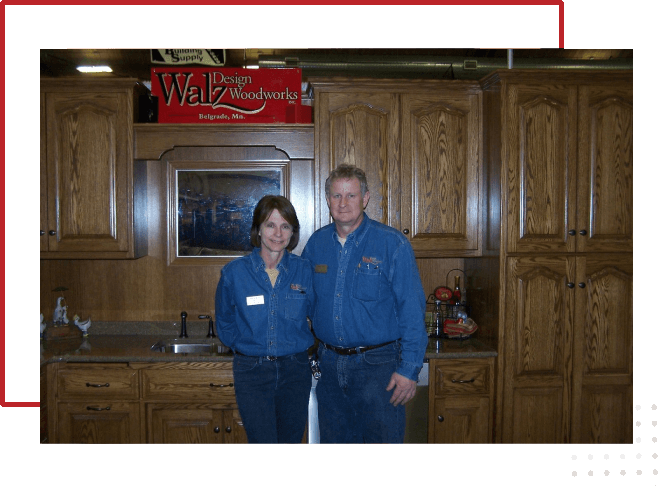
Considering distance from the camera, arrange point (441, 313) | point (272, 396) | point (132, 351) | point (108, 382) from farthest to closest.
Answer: point (441, 313) → point (132, 351) → point (108, 382) → point (272, 396)

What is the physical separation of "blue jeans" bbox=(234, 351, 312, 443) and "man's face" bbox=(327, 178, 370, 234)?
557mm

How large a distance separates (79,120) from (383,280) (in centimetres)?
171

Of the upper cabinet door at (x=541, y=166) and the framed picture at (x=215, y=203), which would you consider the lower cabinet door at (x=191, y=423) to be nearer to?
the framed picture at (x=215, y=203)

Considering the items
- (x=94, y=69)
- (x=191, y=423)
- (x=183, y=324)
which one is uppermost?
(x=94, y=69)

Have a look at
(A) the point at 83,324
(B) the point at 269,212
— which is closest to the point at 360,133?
(B) the point at 269,212

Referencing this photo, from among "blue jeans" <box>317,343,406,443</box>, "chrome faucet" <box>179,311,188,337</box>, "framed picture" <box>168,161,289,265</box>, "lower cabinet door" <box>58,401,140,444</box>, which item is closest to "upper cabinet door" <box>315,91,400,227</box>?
"framed picture" <box>168,161,289,265</box>

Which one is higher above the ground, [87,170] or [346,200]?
[87,170]

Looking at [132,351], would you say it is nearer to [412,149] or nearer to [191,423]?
[191,423]

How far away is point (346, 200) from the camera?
2.06 meters

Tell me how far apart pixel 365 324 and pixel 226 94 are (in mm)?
1403

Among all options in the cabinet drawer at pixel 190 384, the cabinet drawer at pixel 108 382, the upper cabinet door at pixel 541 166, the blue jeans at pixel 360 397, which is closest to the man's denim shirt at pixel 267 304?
the blue jeans at pixel 360 397

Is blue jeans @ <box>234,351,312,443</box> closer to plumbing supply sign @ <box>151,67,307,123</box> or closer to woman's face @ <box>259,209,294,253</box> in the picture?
woman's face @ <box>259,209,294,253</box>

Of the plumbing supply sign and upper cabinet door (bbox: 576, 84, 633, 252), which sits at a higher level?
the plumbing supply sign

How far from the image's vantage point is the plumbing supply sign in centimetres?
269
